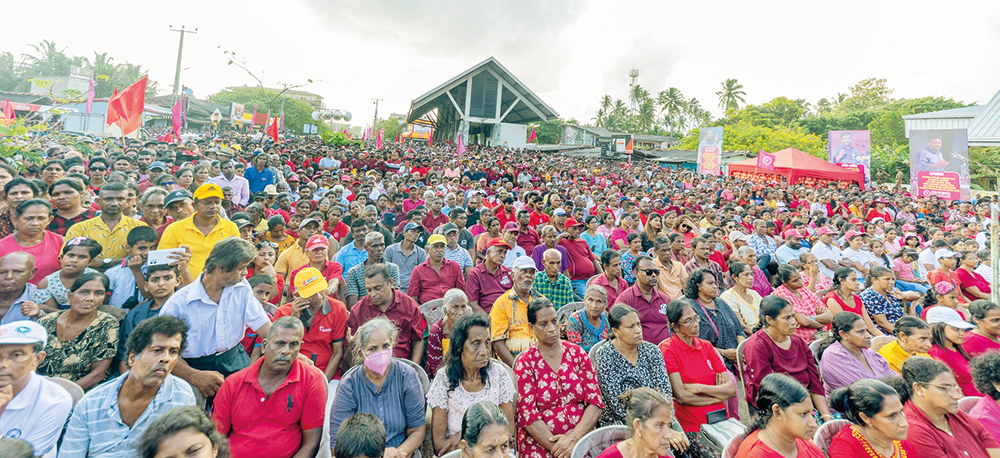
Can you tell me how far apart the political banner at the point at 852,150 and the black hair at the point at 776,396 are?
68.8 feet

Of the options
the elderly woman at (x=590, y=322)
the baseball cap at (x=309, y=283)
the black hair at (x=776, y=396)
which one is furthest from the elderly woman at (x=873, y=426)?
the baseball cap at (x=309, y=283)

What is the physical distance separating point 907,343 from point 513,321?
3.24 m

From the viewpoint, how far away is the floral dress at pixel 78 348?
2.43m

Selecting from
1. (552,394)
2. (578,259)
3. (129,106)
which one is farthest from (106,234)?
(129,106)

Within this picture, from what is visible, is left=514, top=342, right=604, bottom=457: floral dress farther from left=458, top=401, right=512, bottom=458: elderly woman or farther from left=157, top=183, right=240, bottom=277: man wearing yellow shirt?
left=157, top=183, right=240, bottom=277: man wearing yellow shirt

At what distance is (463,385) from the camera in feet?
9.18

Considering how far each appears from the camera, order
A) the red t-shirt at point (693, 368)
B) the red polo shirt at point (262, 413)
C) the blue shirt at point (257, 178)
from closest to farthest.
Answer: the red polo shirt at point (262, 413), the red t-shirt at point (693, 368), the blue shirt at point (257, 178)

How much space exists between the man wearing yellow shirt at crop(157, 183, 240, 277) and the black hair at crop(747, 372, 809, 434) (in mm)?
4097

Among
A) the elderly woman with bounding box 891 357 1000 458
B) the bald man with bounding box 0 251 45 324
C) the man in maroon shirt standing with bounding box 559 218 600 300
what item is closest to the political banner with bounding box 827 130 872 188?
the man in maroon shirt standing with bounding box 559 218 600 300

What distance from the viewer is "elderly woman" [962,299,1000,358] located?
3.63 meters

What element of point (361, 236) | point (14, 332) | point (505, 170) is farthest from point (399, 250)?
point (505, 170)

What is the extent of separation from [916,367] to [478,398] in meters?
2.86

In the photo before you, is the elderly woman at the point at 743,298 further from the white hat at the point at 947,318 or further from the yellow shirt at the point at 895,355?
the white hat at the point at 947,318

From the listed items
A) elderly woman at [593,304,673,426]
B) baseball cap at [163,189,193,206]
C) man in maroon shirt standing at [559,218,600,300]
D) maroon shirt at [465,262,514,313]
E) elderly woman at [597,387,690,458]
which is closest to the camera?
elderly woman at [597,387,690,458]
